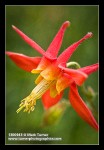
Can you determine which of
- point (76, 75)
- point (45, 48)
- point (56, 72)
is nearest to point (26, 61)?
point (56, 72)

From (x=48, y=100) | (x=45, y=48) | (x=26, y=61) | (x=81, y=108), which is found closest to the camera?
(x=81, y=108)

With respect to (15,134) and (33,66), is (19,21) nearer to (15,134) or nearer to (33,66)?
(15,134)

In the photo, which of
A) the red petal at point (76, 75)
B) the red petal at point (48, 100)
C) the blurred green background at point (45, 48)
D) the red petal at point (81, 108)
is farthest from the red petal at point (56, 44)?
the blurred green background at point (45, 48)

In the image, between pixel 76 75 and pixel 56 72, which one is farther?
pixel 56 72

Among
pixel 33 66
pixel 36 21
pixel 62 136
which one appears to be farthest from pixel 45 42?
pixel 33 66

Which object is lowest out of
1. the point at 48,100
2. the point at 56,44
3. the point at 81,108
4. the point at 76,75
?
the point at 81,108

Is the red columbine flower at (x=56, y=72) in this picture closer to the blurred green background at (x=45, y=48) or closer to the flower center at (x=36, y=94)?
the flower center at (x=36, y=94)

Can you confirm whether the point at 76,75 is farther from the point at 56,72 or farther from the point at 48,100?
the point at 48,100
